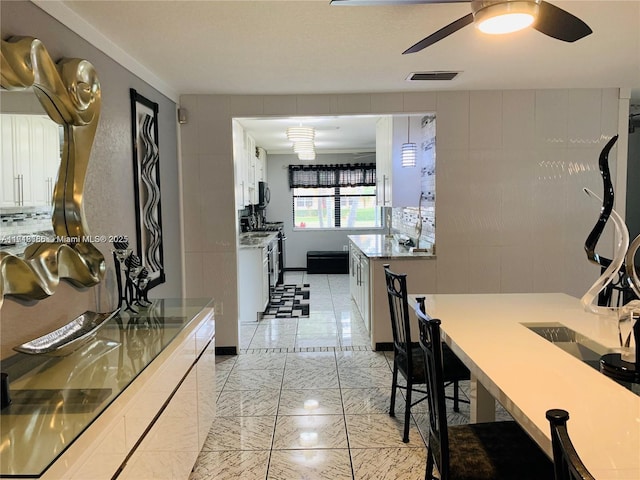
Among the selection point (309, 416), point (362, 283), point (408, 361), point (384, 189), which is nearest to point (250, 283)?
point (362, 283)

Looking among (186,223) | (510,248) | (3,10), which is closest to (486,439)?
(3,10)

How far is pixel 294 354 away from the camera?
14.1 ft

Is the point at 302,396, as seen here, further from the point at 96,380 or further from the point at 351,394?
the point at 96,380

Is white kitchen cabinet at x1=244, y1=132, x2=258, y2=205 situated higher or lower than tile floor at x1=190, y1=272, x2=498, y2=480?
higher

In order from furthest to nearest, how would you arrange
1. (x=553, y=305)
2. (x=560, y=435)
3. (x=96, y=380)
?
(x=553, y=305) → (x=96, y=380) → (x=560, y=435)

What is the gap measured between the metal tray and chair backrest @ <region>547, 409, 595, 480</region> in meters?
1.72

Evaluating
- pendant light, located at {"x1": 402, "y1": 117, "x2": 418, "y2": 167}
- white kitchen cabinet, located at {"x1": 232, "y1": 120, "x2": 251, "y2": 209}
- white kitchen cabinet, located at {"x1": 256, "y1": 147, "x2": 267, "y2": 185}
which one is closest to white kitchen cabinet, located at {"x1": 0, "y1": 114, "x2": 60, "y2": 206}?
pendant light, located at {"x1": 402, "y1": 117, "x2": 418, "y2": 167}

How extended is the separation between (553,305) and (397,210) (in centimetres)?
434

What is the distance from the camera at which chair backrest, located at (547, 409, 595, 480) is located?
84cm

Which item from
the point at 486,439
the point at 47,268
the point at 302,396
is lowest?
the point at 302,396

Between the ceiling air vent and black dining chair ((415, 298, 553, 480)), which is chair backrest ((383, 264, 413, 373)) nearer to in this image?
black dining chair ((415, 298, 553, 480))

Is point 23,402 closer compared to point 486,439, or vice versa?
point 23,402

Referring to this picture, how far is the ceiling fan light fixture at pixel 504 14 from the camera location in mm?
1650

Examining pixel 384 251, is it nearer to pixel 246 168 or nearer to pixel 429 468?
pixel 246 168
